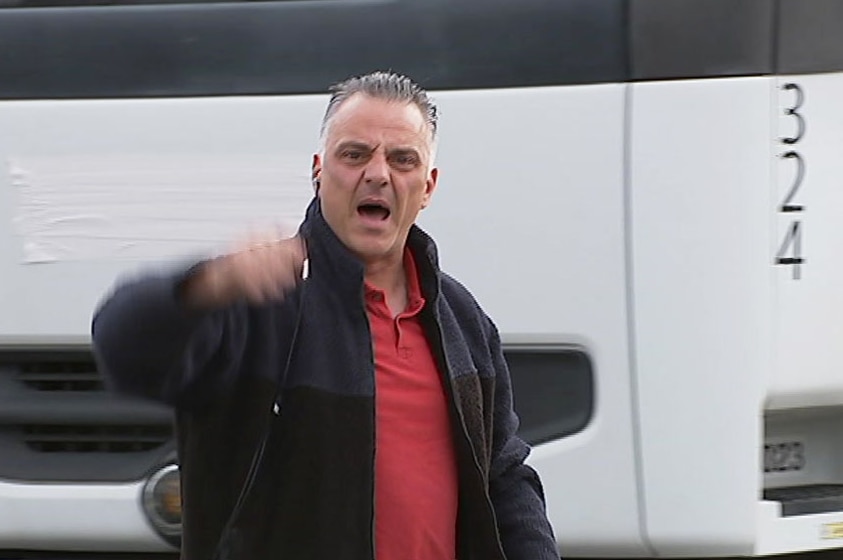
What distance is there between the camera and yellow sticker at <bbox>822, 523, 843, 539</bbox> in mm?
3807

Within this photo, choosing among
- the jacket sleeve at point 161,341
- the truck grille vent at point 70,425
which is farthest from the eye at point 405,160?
the truck grille vent at point 70,425

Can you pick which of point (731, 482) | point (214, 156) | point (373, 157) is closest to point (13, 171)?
point (214, 156)

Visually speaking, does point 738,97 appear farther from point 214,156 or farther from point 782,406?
point 214,156

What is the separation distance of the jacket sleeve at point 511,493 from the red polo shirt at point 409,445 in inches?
7.2

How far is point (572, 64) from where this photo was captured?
359 centimetres

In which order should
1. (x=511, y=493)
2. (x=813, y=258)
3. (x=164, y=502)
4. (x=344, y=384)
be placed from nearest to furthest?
(x=344, y=384)
(x=511, y=493)
(x=813, y=258)
(x=164, y=502)

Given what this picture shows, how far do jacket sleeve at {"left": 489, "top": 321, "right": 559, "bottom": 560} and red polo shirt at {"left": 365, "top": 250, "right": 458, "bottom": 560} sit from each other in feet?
0.60

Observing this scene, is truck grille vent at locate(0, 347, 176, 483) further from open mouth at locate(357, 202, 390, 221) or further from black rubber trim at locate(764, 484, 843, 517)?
open mouth at locate(357, 202, 390, 221)

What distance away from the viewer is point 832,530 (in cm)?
382

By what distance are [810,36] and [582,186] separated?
1.90 ft

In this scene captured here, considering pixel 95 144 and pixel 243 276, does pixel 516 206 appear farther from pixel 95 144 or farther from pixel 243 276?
pixel 243 276

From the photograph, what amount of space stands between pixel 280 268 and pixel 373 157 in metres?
0.37

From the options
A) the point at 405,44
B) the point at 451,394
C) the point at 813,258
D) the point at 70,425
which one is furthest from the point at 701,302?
the point at 70,425

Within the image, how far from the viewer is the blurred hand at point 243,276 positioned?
214 centimetres
